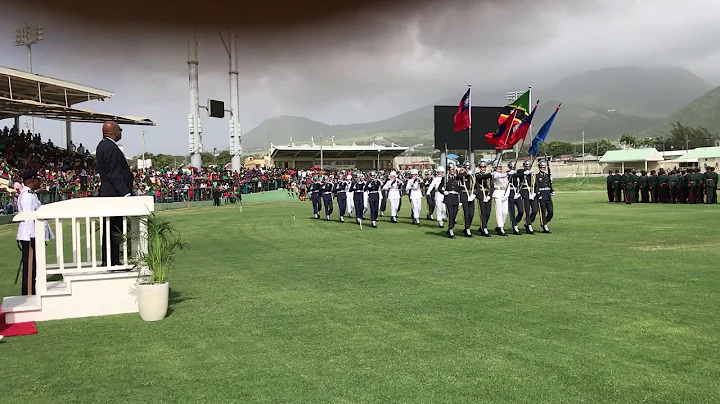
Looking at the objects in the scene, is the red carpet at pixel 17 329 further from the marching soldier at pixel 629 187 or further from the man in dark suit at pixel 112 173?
the marching soldier at pixel 629 187

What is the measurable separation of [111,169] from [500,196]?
1037 centimetres

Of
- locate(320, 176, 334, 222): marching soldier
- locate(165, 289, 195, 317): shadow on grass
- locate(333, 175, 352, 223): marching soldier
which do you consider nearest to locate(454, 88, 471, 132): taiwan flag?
locate(333, 175, 352, 223): marching soldier

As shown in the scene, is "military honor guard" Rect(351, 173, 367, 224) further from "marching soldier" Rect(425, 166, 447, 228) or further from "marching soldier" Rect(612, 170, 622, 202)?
"marching soldier" Rect(612, 170, 622, 202)

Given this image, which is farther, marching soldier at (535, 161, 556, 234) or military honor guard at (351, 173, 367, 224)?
military honor guard at (351, 173, 367, 224)

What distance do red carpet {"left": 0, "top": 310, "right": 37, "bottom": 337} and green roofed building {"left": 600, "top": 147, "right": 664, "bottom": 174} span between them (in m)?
79.1

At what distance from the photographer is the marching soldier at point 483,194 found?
14484 millimetres

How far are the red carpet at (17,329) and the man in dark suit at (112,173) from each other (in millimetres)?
1381

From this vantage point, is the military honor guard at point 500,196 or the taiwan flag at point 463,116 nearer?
the military honor guard at point 500,196

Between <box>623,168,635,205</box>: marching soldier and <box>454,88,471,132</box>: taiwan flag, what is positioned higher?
<box>454,88,471,132</box>: taiwan flag

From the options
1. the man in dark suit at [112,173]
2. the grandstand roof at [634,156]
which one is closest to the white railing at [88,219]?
the man in dark suit at [112,173]

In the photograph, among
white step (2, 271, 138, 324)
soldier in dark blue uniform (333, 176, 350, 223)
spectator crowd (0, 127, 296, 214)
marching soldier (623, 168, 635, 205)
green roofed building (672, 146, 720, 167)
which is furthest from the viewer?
green roofed building (672, 146, 720, 167)

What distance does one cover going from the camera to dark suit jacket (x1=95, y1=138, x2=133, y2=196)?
742 centimetres

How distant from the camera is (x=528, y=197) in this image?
583 inches

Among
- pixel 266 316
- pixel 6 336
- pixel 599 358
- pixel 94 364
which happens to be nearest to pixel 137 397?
pixel 94 364
